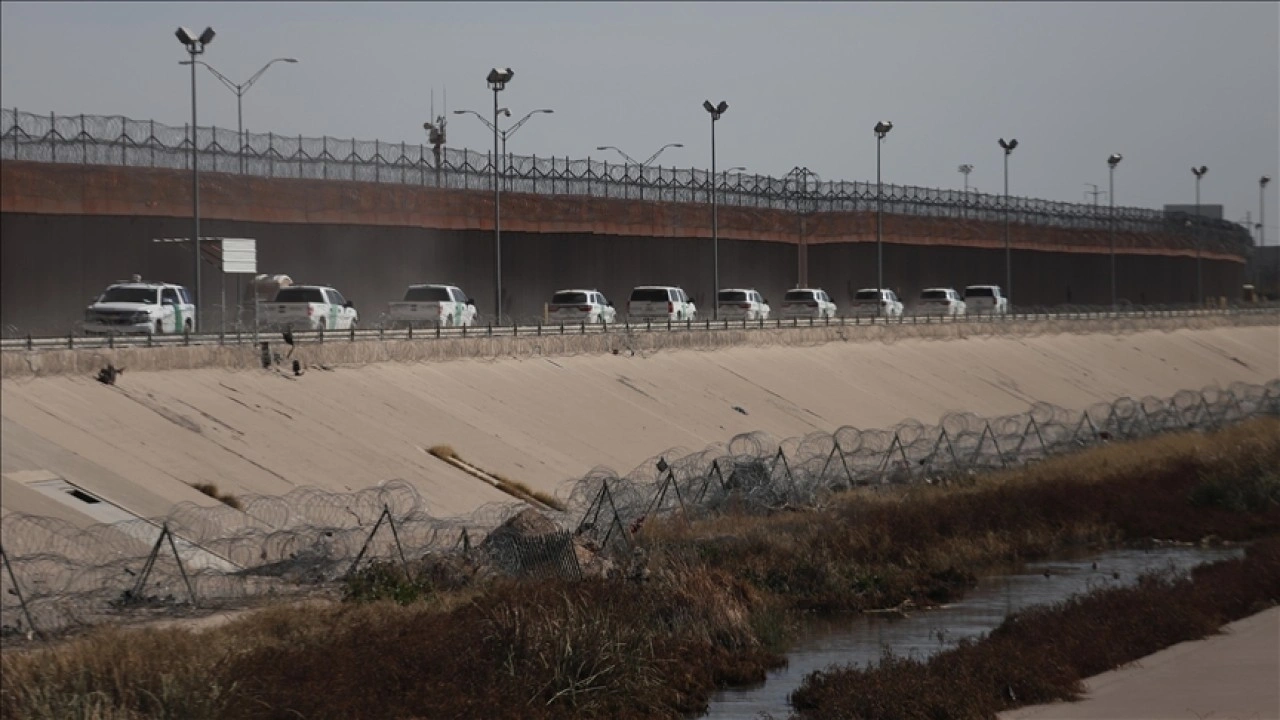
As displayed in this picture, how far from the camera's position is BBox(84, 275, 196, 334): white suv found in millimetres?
39344

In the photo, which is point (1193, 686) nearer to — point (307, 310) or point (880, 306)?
point (307, 310)

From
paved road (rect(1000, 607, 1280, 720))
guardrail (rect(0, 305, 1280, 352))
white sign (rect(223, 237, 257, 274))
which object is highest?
white sign (rect(223, 237, 257, 274))

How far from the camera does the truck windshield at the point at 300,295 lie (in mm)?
45344

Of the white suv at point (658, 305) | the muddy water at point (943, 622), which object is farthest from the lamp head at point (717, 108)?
the muddy water at point (943, 622)

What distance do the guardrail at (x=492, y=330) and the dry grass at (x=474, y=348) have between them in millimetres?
319

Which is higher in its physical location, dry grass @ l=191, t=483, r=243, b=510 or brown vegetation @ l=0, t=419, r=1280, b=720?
dry grass @ l=191, t=483, r=243, b=510

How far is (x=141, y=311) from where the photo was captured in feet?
129

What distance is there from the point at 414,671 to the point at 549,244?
170ft

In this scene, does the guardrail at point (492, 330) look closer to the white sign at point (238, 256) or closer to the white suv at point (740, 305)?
the white suv at point (740, 305)

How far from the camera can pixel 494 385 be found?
1670 inches

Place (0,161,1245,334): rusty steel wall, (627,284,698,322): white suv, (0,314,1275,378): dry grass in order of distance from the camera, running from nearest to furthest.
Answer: (0,314,1275,378): dry grass
(0,161,1245,334): rusty steel wall
(627,284,698,322): white suv

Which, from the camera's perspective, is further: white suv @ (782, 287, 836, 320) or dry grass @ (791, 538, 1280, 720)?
white suv @ (782, 287, 836, 320)

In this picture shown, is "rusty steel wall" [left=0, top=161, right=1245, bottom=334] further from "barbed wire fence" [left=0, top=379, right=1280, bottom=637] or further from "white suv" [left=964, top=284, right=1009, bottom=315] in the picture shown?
"barbed wire fence" [left=0, top=379, right=1280, bottom=637]

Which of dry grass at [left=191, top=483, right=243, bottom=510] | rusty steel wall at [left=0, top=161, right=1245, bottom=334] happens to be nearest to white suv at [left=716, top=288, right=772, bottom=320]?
rusty steel wall at [left=0, top=161, right=1245, bottom=334]
